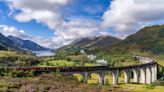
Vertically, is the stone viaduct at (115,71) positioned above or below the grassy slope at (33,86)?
above

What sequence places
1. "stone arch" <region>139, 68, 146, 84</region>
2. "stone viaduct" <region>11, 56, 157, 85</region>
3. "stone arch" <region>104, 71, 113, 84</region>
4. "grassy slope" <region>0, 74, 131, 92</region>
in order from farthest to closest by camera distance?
1. "stone arch" <region>139, 68, 146, 84</region>
2. "stone arch" <region>104, 71, 113, 84</region>
3. "stone viaduct" <region>11, 56, 157, 85</region>
4. "grassy slope" <region>0, 74, 131, 92</region>

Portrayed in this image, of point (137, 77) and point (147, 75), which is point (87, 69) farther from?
point (147, 75)

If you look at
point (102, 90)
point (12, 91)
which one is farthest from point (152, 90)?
point (12, 91)

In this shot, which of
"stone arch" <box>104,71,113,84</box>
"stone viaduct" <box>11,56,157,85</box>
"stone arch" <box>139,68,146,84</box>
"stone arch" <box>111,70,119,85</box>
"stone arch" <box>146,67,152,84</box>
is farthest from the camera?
"stone arch" <box>146,67,152,84</box>

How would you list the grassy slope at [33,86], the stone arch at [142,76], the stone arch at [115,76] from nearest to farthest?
the grassy slope at [33,86] < the stone arch at [115,76] < the stone arch at [142,76]

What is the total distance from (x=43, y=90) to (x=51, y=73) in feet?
98.1

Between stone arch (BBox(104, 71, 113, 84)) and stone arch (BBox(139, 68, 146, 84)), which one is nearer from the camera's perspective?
stone arch (BBox(104, 71, 113, 84))

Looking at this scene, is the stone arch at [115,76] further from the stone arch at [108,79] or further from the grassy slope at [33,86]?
the grassy slope at [33,86]

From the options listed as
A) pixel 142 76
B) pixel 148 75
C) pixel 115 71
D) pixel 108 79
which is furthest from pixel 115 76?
pixel 148 75

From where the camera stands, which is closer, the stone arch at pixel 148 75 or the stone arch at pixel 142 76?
the stone arch at pixel 142 76

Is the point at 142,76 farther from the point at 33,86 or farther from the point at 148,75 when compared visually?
the point at 33,86

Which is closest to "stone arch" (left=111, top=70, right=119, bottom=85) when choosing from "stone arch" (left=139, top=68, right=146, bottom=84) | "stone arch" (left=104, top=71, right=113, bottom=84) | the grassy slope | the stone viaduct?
the stone viaduct

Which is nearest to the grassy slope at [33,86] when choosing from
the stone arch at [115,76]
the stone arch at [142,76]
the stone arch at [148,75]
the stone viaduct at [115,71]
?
the stone viaduct at [115,71]

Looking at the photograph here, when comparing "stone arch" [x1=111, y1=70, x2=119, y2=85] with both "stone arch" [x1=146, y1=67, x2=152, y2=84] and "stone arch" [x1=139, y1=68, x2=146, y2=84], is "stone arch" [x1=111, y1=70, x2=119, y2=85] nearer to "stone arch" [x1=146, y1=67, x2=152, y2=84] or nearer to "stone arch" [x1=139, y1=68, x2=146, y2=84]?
"stone arch" [x1=139, y1=68, x2=146, y2=84]
